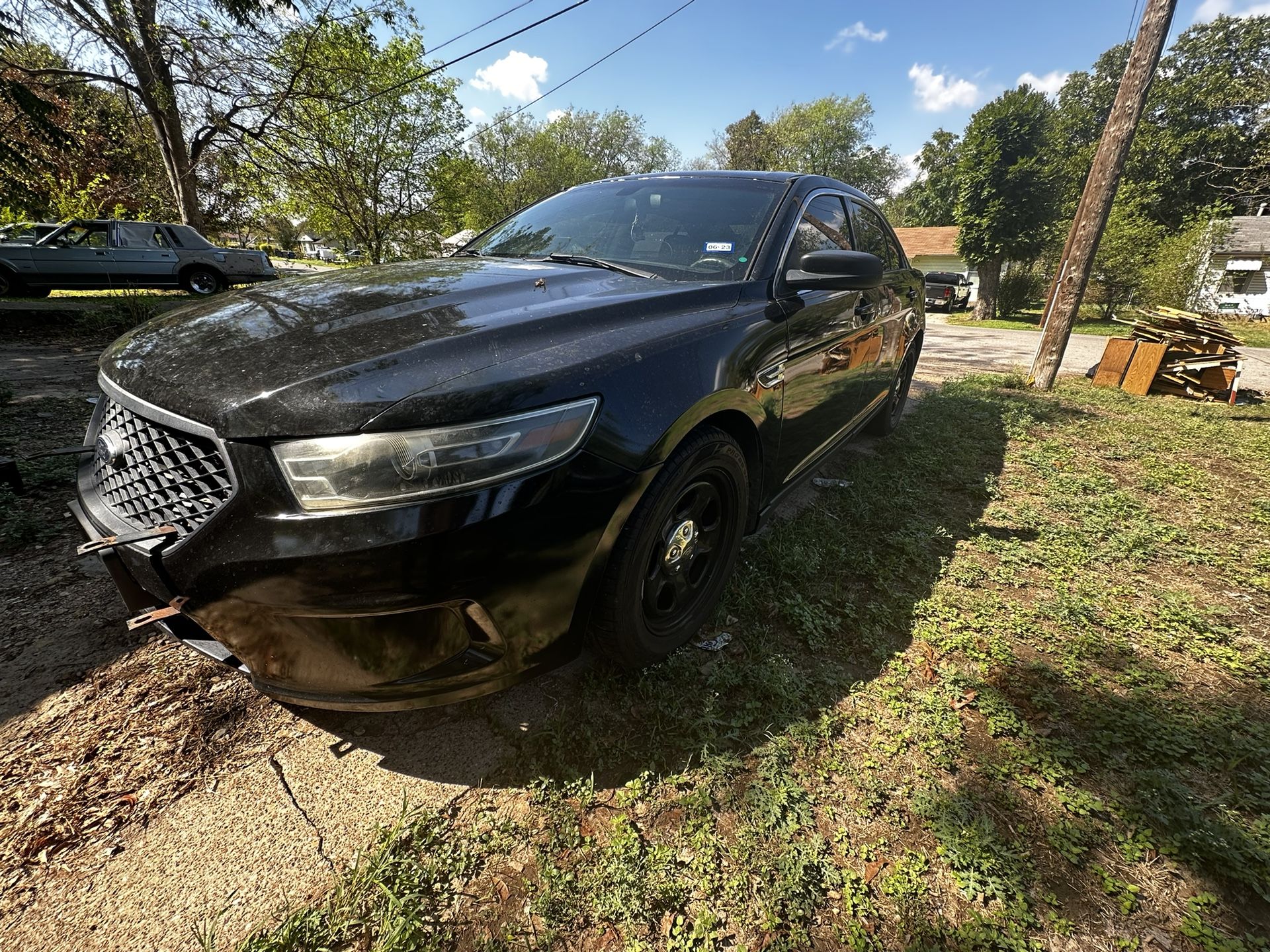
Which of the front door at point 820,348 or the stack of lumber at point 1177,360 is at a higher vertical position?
the front door at point 820,348

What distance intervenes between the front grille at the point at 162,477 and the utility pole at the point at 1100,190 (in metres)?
8.02

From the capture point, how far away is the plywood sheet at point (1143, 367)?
6543mm

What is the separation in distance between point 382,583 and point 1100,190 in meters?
8.21

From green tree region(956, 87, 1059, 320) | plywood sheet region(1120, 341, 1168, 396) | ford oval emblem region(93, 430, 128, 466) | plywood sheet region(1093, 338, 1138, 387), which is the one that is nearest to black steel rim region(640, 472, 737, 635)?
ford oval emblem region(93, 430, 128, 466)

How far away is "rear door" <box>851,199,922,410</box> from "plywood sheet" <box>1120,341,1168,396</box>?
460 cm

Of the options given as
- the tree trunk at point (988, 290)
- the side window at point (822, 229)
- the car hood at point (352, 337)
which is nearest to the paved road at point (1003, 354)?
the tree trunk at point (988, 290)

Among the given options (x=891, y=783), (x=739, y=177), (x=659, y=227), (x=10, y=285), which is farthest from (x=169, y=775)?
(x=10, y=285)

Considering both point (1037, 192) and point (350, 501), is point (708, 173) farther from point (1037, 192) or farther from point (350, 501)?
point (1037, 192)

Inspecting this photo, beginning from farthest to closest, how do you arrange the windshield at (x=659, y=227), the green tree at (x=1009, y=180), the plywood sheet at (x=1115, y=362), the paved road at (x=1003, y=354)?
the green tree at (x=1009, y=180) < the paved road at (x=1003, y=354) < the plywood sheet at (x=1115, y=362) < the windshield at (x=659, y=227)

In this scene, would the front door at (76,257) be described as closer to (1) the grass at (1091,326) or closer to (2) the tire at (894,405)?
(2) the tire at (894,405)

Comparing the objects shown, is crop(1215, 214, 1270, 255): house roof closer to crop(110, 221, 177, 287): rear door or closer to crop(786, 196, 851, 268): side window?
crop(786, 196, 851, 268): side window

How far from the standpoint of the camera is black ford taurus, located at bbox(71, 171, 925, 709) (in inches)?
45.0

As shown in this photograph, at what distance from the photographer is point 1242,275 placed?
25.4m

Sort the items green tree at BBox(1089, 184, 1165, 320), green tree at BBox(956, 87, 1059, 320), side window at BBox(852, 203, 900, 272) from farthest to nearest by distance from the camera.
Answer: green tree at BBox(1089, 184, 1165, 320), green tree at BBox(956, 87, 1059, 320), side window at BBox(852, 203, 900, 272)
